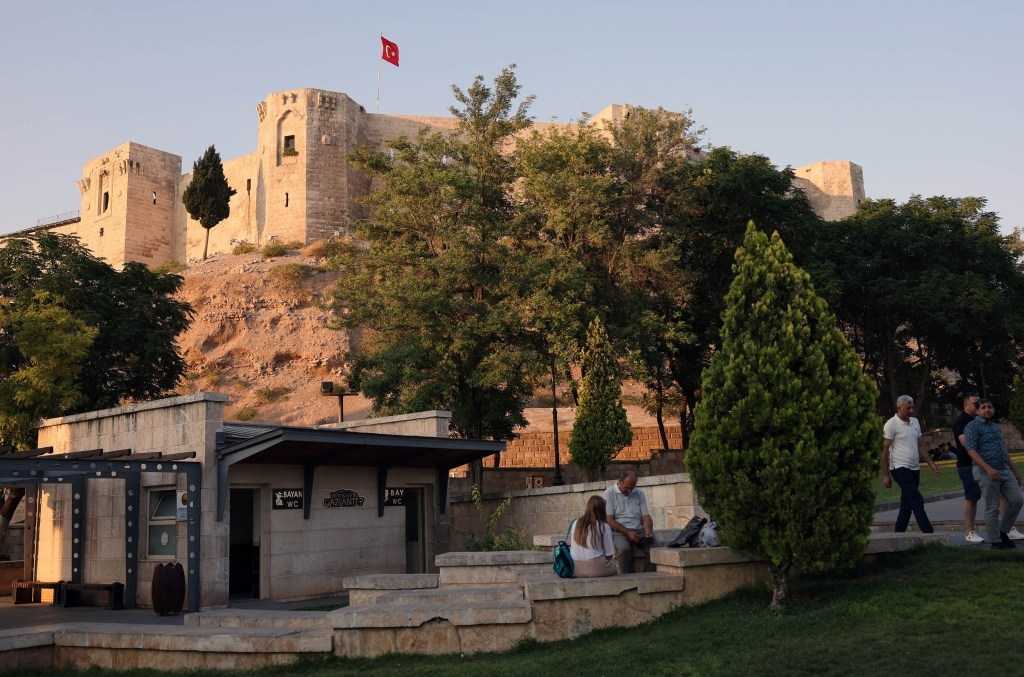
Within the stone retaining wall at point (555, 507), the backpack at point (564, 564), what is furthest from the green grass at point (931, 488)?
the backpack at point (564, 564)

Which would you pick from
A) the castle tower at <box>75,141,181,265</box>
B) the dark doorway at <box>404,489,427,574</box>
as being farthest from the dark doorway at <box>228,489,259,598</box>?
the castle tower at <box>75,141,181,265</box>

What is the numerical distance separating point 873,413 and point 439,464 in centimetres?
1218

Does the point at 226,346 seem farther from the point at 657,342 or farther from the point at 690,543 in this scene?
the point at 690,543

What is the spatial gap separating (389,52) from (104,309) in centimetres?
5296

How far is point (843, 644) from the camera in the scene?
7.67 m

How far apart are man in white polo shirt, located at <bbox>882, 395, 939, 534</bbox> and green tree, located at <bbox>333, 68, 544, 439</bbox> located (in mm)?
15242

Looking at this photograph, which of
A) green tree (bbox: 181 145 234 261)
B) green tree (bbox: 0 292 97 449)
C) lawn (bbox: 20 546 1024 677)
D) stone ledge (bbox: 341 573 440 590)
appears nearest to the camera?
lawn (bbox: 20 546 1024 677)

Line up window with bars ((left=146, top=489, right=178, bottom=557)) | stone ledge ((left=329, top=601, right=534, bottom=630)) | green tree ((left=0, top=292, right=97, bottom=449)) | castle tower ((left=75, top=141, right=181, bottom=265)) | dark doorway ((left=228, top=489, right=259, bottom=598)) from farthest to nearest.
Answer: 1. castle tower ((left=75, top=141, right=181, bottom=265))
2. green tree ((left=0, top=292, right=97, bottom=449))
3. dark doorway ((left=228, top=489, right=259, bottom=598))
4. window with bars ((left=146, top=489, right=178, bottom=557))
5. stone ledge ((left=329, top=601, right=534, bottom=630))

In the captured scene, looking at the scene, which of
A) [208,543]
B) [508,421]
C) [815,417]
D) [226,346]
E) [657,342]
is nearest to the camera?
[815,417]

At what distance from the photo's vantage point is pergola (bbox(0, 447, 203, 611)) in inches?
529

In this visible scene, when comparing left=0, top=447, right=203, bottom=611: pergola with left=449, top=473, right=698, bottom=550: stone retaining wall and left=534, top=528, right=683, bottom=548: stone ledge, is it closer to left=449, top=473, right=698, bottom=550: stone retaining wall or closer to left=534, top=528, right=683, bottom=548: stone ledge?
left=534, top=528, right=683, bottom=548: stone ledge

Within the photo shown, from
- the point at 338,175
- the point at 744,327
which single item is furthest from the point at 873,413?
the point at 338,175

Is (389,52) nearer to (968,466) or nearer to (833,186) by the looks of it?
(833,186)

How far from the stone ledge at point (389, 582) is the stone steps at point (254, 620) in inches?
24.3
